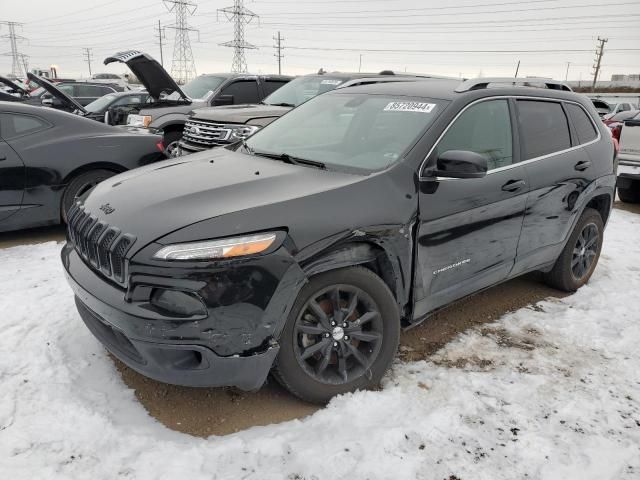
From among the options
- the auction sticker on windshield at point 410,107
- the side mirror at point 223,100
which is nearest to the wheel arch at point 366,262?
the auction sticker on windshield at point 410,107

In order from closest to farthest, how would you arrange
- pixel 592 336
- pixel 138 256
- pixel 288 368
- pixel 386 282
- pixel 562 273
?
1. pixel 138 256
2. pixel 288 368
3. pixel 386 282
4. pixel 592 336
5. pixel 562 273

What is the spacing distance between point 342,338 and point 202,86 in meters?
8.40

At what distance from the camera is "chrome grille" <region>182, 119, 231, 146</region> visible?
680 cm

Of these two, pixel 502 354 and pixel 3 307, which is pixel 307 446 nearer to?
pixel 502 354

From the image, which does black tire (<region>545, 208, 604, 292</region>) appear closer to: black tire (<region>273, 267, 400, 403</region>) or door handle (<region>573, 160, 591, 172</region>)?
door handle (<region>573, 160, 591, 172</region>)

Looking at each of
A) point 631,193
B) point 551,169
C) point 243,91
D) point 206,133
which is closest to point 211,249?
point 551,169

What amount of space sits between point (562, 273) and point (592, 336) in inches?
32.8

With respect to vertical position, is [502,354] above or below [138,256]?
below

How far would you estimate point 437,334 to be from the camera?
150 inches

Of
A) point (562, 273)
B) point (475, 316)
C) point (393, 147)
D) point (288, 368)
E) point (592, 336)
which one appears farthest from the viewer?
point (562, 273)

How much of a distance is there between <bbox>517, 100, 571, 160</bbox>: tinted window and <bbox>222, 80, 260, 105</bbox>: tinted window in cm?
680

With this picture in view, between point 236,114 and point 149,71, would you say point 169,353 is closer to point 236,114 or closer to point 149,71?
point 236,114

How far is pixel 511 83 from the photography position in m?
3.82

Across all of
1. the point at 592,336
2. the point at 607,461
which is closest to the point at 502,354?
the point at 592,336
